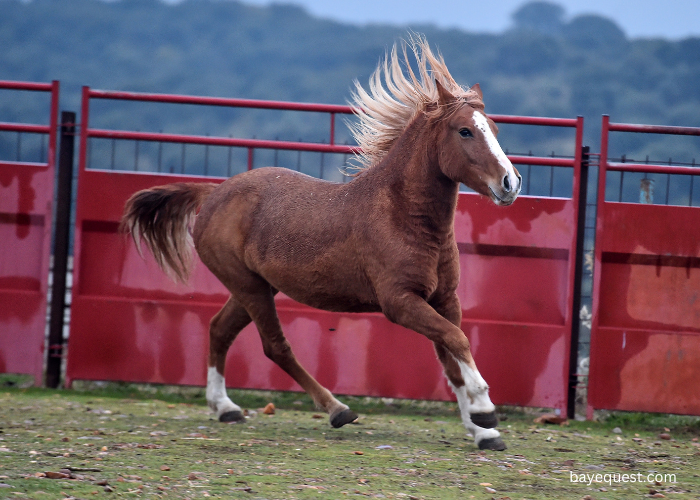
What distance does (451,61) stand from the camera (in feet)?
250

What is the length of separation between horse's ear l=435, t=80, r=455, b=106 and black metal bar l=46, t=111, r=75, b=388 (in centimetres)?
323

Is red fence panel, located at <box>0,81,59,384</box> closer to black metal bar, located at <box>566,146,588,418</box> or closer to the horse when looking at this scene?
the horse

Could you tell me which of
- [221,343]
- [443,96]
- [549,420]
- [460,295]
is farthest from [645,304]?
[221,343]

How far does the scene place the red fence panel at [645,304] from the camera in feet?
18.5

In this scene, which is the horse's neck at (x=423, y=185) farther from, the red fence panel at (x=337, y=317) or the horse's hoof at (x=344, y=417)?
the red fence panel at (x=337, y=317)

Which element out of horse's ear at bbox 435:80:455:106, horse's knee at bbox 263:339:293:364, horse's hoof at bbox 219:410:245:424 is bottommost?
horse's hoof at bbox 219:410:245:424

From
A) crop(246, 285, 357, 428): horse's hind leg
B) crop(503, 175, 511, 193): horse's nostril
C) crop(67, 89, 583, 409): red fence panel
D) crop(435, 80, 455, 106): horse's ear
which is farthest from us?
crop(67, 89, 583, 409): red fence panel

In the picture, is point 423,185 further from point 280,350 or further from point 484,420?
point 280,350

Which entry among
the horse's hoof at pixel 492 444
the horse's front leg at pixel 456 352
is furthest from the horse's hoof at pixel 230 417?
the horse's hoof at pixel 492 444

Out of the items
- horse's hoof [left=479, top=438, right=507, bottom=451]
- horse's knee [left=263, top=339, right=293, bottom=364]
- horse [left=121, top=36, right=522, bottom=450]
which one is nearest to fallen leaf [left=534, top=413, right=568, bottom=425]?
horse [left=121, top=36, right=522, bottom=450]

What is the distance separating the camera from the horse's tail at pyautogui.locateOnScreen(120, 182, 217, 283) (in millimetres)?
5660

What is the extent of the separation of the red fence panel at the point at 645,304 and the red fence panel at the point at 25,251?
13.4ft

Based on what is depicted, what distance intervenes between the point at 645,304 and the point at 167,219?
340 centimetres

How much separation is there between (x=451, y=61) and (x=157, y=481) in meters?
75.9
